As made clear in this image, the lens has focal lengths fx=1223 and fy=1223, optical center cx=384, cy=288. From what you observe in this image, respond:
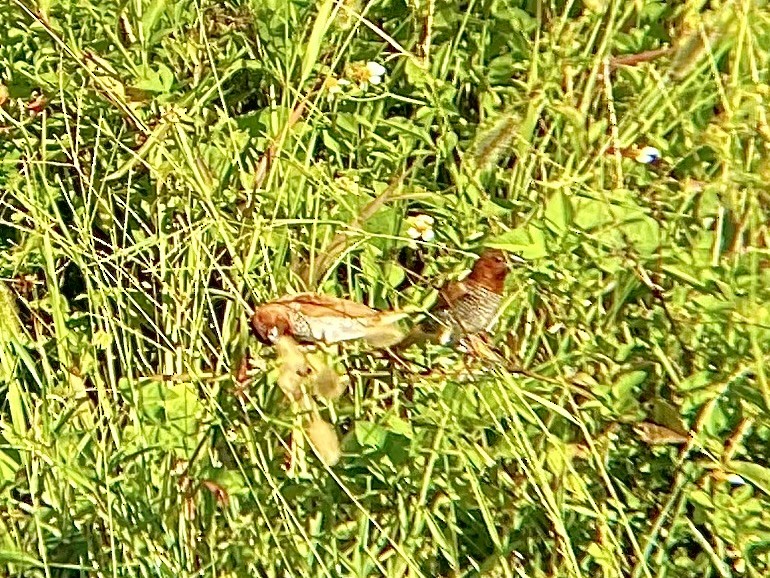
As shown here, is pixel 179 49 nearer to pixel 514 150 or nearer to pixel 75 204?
pixel 75 204

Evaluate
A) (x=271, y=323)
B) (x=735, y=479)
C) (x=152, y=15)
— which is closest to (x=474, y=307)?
(x=271, y=323)

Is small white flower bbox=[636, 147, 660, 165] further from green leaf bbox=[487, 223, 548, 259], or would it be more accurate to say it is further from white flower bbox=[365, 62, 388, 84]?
white flower bbox=[365, 62, 388, 84]

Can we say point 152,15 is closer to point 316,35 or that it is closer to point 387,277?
point 316,35

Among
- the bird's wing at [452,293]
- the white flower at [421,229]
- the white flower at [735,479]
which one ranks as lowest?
the white flower at [735,479]

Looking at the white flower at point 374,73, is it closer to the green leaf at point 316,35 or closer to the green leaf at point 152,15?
the green leaf at point 316,35

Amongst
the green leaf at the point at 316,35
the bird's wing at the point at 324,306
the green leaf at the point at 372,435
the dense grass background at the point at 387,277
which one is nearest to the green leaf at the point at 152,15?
the dense grass background at the point at 387,277
